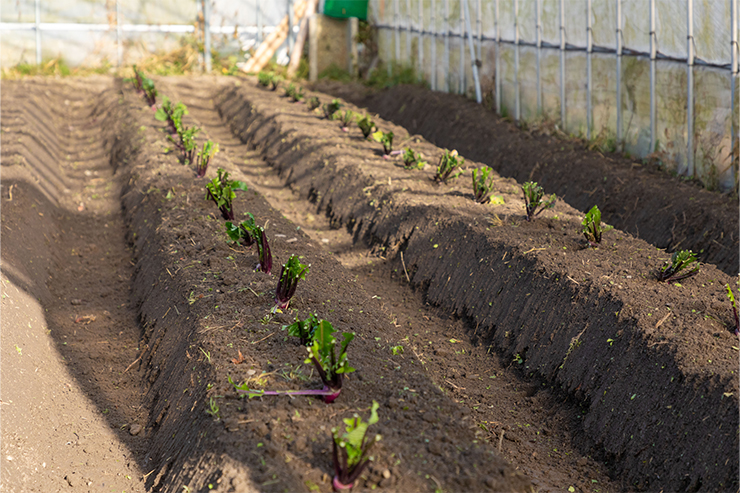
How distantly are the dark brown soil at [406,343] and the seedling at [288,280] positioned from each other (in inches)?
4.0

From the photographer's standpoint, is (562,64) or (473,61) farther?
(473,61)

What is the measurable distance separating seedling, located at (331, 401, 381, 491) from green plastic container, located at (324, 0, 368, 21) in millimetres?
16515

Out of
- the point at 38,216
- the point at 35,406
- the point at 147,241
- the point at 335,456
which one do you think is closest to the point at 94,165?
the point at 38,216

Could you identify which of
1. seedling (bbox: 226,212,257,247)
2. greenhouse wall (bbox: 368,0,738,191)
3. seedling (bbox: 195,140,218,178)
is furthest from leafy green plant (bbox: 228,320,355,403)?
greenhouse wall (bbox: 368,0,738,191)

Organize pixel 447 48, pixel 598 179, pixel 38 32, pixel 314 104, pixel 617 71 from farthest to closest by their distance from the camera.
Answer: pixel 38 32
pixel 447 48
pixel 314 104
pixel 617 71
pixel 598 179

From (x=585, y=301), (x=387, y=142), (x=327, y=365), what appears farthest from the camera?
(x=387, y=142)

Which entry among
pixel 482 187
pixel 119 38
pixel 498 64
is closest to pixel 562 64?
pixel 498 64

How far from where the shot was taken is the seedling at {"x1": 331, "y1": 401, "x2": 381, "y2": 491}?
108 inches

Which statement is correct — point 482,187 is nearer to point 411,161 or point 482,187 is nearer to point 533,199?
A: point 533,199

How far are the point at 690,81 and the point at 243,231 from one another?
5599mm

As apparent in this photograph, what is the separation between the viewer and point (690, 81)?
7605mm

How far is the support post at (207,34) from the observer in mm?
17906

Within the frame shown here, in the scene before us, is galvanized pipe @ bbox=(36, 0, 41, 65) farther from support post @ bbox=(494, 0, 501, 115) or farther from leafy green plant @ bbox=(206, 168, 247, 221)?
leafy green plant @ bbox=(206, 168, 247, 221)

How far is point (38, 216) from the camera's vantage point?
24.0 ft
